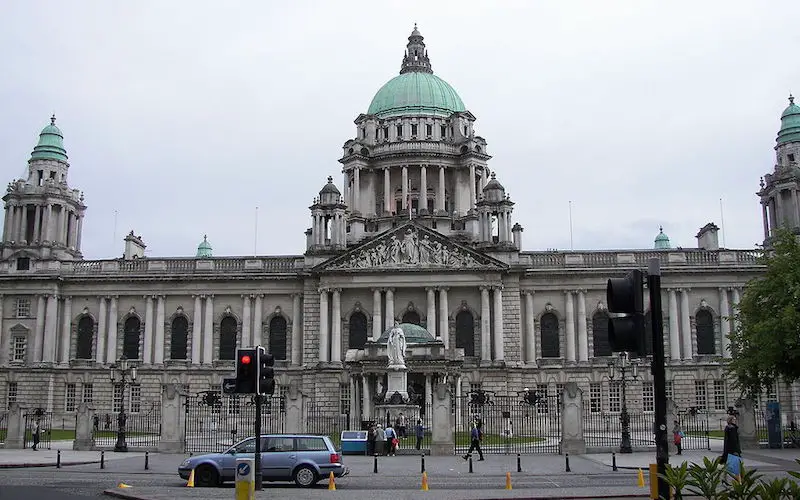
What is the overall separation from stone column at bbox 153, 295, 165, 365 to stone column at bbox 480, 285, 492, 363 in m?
25.4

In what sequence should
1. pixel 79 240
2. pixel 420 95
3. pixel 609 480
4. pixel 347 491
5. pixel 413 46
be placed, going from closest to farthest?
pixel 347 491 → pixel 609 480 → pixel 79 240 → pixel 420 95 → pixel 413 46

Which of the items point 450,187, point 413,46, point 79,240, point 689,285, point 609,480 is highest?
point 413,46

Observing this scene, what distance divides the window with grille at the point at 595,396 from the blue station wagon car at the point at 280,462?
4235 centimetres

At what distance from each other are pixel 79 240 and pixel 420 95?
34.9 metres

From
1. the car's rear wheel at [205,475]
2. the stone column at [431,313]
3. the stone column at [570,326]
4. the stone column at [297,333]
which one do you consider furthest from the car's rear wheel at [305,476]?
the stone column at [570,326]

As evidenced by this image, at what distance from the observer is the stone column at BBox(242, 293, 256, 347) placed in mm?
69250

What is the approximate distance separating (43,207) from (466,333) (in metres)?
37.4

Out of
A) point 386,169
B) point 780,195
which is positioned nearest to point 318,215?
point 386,169

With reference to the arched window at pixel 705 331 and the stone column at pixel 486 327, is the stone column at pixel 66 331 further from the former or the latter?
the arched window at pixel 705 331

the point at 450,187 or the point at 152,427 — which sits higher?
the point at 450,187

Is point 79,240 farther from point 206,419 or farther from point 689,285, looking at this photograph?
point 689,285

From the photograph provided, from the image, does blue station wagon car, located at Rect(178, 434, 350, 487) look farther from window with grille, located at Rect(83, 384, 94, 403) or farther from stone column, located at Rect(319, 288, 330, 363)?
window with grille, located at Rect(83, 384, 94, 403)

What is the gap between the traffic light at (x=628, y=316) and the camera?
10898mm

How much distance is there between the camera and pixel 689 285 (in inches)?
2653
